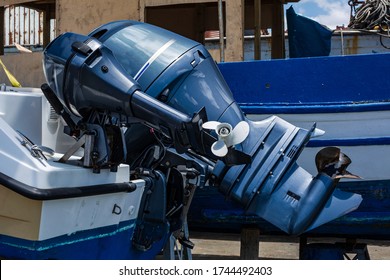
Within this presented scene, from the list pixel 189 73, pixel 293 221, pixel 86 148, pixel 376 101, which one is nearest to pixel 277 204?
pixel 293 221

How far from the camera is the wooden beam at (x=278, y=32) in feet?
21.3

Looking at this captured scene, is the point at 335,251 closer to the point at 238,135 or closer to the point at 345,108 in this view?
the point at 345,108

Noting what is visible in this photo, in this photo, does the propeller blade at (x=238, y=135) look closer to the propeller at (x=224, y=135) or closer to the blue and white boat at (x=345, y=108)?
the propeller at (x=224, y=135)

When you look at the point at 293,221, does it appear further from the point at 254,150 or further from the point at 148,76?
the point at 148,76

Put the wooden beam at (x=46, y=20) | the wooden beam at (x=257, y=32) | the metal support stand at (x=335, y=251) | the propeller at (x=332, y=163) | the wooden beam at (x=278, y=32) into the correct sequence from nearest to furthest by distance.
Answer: the propeller at (x=332, y=163) < the metal support stand at (x=335, y=251) < the wooden beam at (x=257, y=32) < the wooden beam at (x=278, y=32) < the wooden beam at (x=46, y=20)

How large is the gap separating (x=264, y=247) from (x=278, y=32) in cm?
246

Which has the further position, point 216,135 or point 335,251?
point 335,251

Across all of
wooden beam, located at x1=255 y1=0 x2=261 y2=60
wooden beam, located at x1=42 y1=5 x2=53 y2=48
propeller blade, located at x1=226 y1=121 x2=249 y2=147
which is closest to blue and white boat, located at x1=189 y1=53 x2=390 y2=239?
wooden beam, located at x1=255 y1=0 x2=261 y2=60

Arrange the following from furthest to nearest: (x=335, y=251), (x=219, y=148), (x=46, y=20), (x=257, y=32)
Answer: (x=46, y=20), (x=257, y=32), (x=335, y=251), (x=219, y=148)

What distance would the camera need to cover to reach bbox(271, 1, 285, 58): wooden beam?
21.3 ft

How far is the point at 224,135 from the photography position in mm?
2520

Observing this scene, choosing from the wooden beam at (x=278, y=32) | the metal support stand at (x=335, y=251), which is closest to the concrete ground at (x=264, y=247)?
the metal support stand at (x=335, y=251)

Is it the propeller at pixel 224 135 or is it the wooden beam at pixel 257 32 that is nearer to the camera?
the propeller at pixel 224 135

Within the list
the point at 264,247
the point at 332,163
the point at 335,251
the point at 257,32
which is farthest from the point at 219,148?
the point at 257,32
